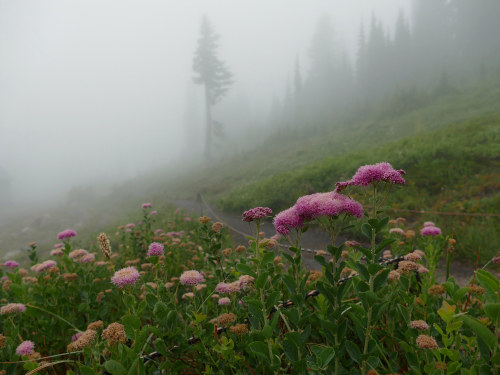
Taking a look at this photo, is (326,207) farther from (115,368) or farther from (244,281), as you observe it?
(115,368)

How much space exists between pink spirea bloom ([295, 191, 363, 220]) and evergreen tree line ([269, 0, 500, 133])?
128 ft

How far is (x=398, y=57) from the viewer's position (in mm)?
49594

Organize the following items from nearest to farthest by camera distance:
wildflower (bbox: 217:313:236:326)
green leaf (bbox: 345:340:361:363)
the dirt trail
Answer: green leaf (bbox: 345:340:361:363) < wildflower (bbox: 217:313:236:326) < the dirt trail

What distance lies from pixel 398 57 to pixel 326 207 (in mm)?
60645

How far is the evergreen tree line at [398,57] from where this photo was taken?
4312 cm

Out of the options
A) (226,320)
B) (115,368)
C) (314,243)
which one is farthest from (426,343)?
(314,243)

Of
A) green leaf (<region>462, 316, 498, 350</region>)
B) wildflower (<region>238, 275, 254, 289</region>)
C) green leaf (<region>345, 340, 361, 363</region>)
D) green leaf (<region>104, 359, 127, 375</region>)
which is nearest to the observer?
green leaf (<region>462, 316, 498, 350</region>)

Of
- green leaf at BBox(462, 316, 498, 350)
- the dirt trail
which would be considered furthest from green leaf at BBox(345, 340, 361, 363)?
the dirt trail

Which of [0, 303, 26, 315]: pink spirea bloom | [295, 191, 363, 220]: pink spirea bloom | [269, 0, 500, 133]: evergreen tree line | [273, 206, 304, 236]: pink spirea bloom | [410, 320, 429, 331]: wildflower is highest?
[269, 0, 500, 133]: evergreen tree line

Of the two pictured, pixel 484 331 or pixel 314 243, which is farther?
pixel 314 243

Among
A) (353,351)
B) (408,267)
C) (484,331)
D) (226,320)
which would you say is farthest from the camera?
(408,267)

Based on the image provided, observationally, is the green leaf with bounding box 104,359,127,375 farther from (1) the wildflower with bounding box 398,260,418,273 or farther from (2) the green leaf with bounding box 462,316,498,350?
(1) the wildflower with bounding box 398,260,418,273

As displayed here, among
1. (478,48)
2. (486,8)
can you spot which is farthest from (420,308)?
(486,8)

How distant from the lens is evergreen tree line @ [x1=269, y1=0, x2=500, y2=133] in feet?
141
